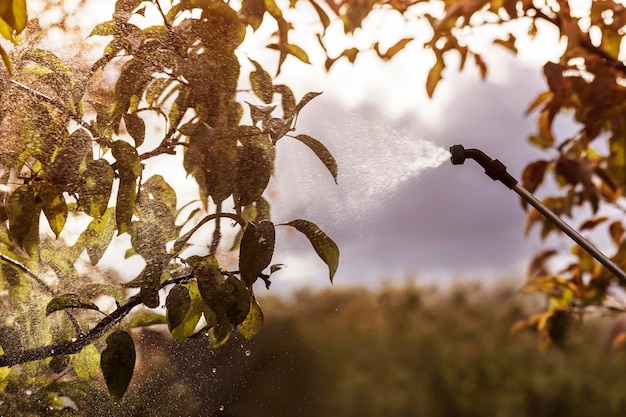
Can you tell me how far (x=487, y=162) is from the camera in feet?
2.40

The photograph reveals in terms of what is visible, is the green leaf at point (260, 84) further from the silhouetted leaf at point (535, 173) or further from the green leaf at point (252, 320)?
the silhouetted leaf at point (535, 173)

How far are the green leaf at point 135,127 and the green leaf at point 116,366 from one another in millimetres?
185

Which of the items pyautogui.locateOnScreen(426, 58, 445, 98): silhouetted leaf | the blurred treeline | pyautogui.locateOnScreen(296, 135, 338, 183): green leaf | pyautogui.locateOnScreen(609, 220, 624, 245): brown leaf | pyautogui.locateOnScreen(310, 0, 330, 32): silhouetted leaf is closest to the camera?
pyautogui.locateOnScreen(296, 135, 338, 183): green leaf

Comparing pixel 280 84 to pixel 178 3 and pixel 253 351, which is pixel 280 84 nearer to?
pixel 178 3

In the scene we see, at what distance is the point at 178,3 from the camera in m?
0.65

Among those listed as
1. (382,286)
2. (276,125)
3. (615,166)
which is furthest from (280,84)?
(382,286)

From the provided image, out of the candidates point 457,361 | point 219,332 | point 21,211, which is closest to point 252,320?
point 219,332

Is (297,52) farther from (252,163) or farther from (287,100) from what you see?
(252,163)

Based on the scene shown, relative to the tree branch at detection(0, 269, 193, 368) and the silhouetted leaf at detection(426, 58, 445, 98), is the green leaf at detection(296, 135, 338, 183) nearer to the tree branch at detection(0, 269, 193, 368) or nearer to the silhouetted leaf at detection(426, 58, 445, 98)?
the tree branch at detection(0, 269, 193, 368)

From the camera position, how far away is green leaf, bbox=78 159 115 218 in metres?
0.60

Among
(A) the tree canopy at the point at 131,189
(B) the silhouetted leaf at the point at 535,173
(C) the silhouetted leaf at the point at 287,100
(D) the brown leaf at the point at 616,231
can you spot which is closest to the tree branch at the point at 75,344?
(A) the tree canopy at the point at 131,189

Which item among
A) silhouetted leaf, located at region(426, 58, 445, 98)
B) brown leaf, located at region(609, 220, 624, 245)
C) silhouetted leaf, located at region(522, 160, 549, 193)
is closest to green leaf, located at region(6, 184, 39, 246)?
silhouetted leaf, located at region(426, 58, 445, 98)

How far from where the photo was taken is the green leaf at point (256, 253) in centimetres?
59

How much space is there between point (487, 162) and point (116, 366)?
43 centimetres
